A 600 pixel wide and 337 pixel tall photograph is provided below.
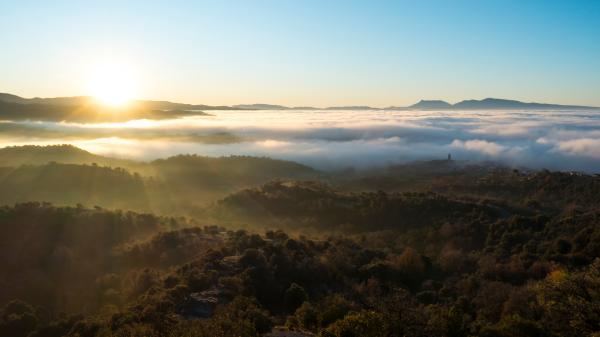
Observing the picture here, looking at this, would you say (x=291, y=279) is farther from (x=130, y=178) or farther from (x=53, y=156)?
(x=53, y=156)

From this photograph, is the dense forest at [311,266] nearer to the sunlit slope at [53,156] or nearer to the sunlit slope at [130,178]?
the sunlit slope at [130,178]

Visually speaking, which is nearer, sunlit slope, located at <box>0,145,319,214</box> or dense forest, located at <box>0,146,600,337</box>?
dense forest, located at <box>0,146,600,337</box>

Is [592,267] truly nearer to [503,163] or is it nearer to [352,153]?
[503,163]

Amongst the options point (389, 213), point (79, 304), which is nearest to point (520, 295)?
point (79, 304)

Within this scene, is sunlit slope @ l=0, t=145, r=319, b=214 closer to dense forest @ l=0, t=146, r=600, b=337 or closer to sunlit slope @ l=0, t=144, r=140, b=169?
sunlit slope @ l=0, t=144, r=140, b=169

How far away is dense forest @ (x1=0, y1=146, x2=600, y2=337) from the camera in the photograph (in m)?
18.1

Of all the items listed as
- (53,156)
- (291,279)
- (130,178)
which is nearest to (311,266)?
(291,279)

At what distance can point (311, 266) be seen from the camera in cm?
3180

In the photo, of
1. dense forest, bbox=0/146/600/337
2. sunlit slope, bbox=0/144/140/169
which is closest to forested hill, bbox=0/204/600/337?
dense forest, bbox=0/146/600/337

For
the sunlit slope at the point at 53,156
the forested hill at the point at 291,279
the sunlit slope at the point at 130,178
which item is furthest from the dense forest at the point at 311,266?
the sunlit slope at the point at 53,156

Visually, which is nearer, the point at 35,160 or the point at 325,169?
the point at 35,160

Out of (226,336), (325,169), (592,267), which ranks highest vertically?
(592,267)

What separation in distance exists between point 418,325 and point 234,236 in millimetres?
24639

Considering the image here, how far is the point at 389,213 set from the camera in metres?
55.6
